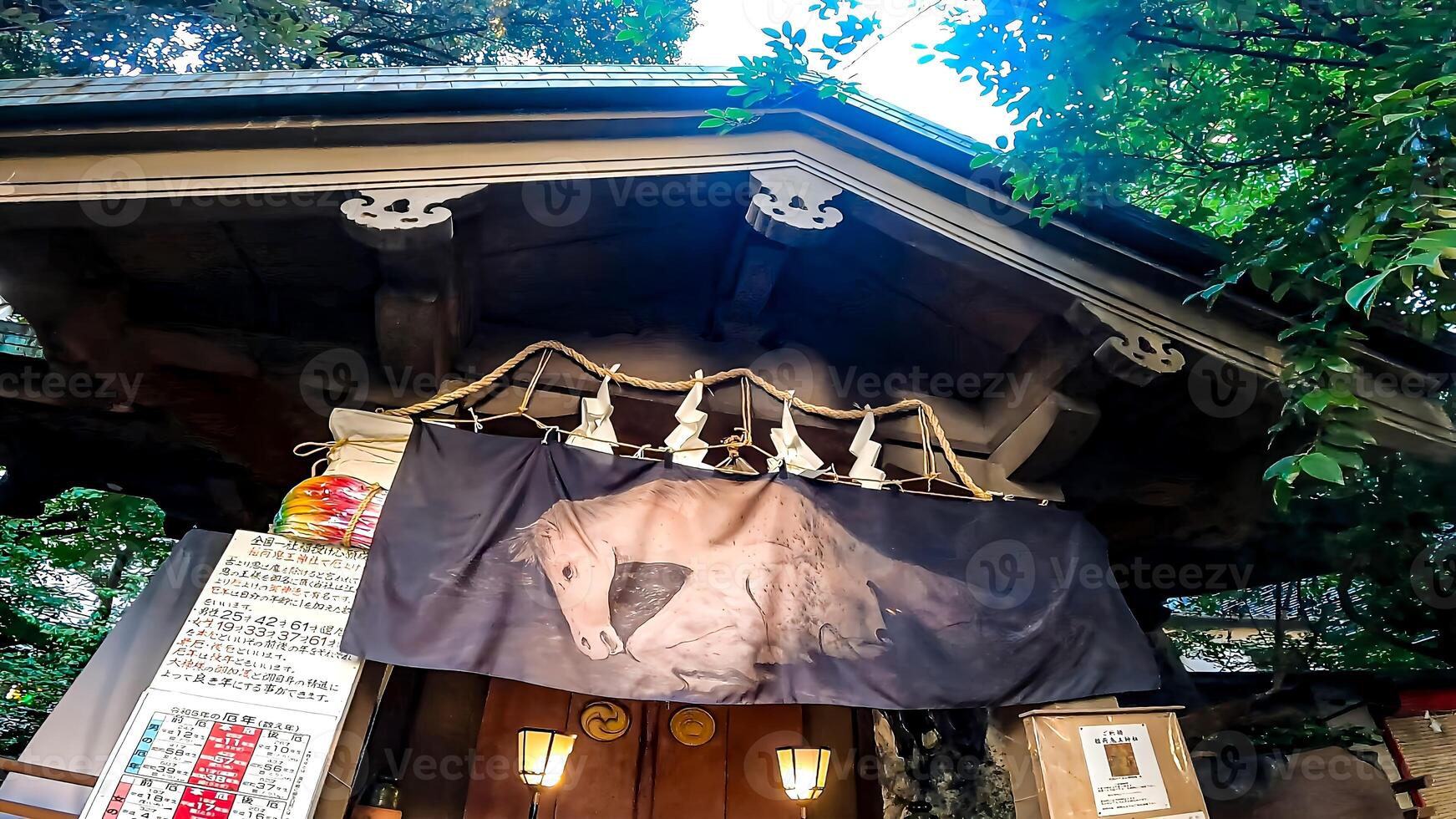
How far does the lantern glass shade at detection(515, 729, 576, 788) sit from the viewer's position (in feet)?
15.7

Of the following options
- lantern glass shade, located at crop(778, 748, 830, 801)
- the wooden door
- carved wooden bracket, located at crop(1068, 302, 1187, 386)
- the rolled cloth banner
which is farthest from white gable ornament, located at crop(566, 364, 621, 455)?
carved wooden bracket, located at crop(1068, 302, 1187, 386)

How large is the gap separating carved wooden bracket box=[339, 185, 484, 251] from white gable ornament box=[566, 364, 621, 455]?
1141 millimetres

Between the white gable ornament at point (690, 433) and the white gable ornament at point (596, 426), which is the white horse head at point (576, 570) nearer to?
the white gable ornament at point (596, 426)

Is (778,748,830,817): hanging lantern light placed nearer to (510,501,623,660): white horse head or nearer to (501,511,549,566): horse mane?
(510,501,623,660): white horse head

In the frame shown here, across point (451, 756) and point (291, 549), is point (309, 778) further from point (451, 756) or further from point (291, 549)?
point (451, 756)

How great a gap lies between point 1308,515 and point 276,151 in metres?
6.92

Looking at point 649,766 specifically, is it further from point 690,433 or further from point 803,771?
point 690,433

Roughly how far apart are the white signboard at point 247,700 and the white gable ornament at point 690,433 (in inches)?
64.7

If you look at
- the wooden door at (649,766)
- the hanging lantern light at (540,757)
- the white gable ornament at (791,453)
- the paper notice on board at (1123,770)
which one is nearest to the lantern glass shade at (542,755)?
the hanging lantern light at (540,757)

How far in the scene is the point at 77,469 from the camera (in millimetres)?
4988

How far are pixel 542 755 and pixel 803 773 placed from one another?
173 centimetres

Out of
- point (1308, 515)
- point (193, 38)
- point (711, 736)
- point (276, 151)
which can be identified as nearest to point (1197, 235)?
point (1308, 515)

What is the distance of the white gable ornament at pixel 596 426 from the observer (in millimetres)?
4035

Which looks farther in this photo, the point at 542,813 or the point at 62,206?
the point at 542,813
